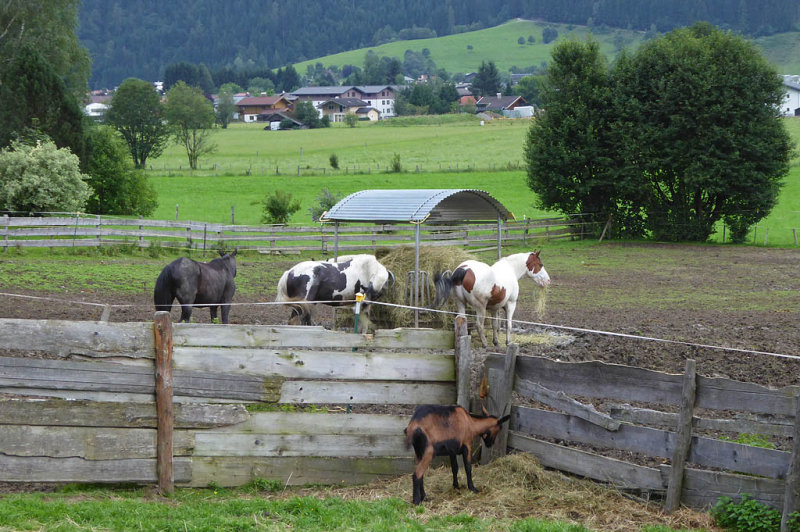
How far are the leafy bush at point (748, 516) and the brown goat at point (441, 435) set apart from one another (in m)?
1.78

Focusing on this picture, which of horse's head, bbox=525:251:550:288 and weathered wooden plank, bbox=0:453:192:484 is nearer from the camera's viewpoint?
weathered wooden plank, bbox=0:453:192:484

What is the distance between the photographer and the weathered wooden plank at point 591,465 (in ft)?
20.1

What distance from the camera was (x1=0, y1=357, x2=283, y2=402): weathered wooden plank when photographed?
6098 millimetres

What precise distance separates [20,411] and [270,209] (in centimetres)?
2839

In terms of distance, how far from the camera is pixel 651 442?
608 centimetres

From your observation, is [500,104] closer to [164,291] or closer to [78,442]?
[164,291]

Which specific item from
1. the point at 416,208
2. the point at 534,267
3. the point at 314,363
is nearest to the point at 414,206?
the point at 416,208

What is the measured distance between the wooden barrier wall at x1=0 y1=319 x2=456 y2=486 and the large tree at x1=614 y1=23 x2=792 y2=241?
28.7 m

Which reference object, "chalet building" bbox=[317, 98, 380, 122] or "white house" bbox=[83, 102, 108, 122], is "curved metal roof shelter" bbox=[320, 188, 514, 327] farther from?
"chalet building" bbox=[317, 98, 380, 122]

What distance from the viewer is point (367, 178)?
1996 inches

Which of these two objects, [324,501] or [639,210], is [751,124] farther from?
[324,501]

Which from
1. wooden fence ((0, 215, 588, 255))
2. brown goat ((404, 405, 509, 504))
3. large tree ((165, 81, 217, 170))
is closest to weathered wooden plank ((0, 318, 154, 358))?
brown goat ((404, 405, 509, 504))

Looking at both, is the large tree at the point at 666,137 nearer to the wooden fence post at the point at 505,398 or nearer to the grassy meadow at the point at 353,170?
the grassy meadow at the point at 353,170

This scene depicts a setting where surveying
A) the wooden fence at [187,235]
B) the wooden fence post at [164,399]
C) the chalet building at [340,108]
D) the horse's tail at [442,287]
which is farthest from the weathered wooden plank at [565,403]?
the chalet building at [340,108]
